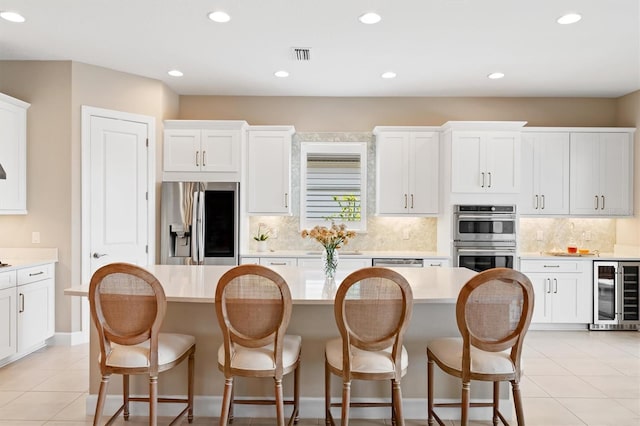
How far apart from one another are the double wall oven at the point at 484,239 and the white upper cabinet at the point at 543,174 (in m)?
0.55

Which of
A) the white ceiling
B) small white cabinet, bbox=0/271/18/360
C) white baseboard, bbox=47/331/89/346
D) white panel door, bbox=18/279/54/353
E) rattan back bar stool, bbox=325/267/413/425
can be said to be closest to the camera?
rattan back bar stool, bbox=325/267/413/425

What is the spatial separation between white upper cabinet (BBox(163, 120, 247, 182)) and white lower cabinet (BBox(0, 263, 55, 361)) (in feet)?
5.47

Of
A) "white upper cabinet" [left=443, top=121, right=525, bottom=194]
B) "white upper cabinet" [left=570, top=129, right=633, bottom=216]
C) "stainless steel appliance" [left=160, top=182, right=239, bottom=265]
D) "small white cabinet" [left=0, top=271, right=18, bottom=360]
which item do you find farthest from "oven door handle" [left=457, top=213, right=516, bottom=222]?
"small white cabinet" [left=0, top=271, right=18, bottom=360]

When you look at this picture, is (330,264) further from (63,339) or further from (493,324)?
(63,339)

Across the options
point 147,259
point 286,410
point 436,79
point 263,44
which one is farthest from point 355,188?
point 286,410

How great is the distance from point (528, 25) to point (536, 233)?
9.76 ft

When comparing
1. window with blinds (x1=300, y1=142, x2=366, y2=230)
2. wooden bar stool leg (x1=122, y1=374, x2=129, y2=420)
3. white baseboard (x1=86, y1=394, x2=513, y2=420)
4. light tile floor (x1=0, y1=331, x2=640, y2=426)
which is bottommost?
light tile floor (x1=0, y1=331, x2=640, y2=426)

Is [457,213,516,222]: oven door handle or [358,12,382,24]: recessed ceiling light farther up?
[358,12,382,24]: recessed ceiling light

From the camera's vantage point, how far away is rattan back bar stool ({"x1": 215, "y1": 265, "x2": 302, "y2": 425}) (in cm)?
222

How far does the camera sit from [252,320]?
2250 millimetres

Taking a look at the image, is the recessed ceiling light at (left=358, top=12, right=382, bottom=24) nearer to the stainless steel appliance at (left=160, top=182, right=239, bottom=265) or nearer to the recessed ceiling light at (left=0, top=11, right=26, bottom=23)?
the stainless steel appliance at (left=160, top=182, right=239, bottom=265)

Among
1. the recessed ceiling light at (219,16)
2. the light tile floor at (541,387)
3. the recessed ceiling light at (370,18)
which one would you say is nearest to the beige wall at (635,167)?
the light tile floor at (541,387)

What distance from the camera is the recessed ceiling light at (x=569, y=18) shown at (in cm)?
320

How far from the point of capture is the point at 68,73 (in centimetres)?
427
